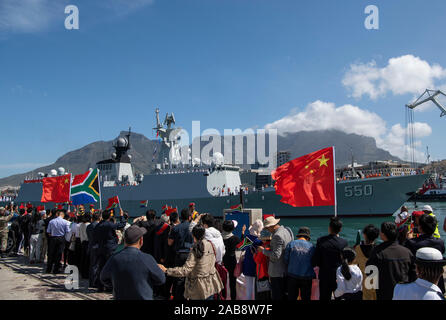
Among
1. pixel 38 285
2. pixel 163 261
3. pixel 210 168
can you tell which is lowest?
pixel 38 285

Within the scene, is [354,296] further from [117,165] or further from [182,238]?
[117,165]

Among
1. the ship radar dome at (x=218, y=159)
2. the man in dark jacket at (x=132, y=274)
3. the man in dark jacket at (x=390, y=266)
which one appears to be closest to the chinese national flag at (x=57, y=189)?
the man in dark jacket at (x=132, y=274)

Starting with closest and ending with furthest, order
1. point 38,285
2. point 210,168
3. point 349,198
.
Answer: point 38,285 → point 349,198 → point 210,168

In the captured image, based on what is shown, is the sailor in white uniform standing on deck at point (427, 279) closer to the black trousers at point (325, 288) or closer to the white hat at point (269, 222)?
the black trousers at point (325, 288)

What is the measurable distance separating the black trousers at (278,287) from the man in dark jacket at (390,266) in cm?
108

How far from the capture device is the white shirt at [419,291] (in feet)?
6.05

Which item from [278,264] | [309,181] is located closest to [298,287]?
[278,264]

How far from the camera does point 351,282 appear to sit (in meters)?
3.26

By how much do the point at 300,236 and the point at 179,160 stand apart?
86.6 ft

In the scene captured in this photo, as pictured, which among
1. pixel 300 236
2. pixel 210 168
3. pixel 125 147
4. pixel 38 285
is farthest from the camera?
pixel 125 147

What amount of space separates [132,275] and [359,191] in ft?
73.3
